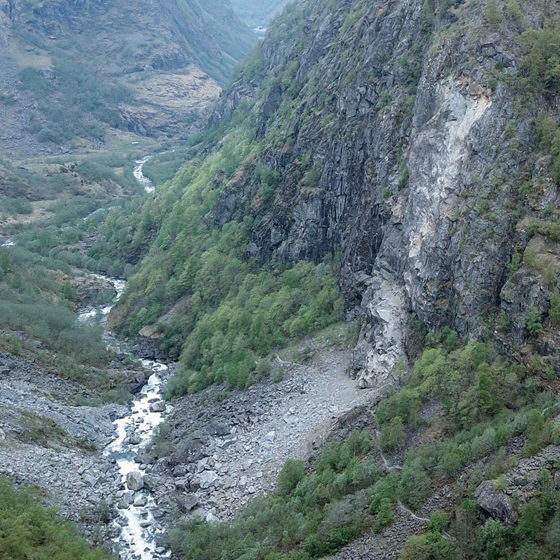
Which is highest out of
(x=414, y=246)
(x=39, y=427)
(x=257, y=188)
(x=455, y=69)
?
(x=455, y=69)

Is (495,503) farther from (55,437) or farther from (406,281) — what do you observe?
(55,437)

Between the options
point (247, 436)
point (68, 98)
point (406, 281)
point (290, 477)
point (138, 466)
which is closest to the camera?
point (290, 477)

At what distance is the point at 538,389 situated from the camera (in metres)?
34.8

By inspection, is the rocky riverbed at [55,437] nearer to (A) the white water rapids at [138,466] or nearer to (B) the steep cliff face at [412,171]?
(A) the white water rapids at [138,466]

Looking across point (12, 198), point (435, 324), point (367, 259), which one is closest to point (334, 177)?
point (367, 259)

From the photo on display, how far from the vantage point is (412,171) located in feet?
163

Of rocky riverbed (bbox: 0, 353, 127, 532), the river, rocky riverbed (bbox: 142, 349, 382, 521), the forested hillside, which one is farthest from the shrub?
rocky riverbed (bbox: 0, 353, 127, 532)

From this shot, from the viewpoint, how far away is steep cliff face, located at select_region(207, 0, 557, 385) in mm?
42062

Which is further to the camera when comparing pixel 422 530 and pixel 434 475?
pixel 434 475

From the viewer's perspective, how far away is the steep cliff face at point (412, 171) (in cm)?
4206

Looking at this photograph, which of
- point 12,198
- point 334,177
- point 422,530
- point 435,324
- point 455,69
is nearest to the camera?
point 422,530

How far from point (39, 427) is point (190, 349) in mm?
18213

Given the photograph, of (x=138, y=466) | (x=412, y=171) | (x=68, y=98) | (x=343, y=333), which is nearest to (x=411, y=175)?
(x=412, y=171)

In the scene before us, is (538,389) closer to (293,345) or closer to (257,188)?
(293,345)
